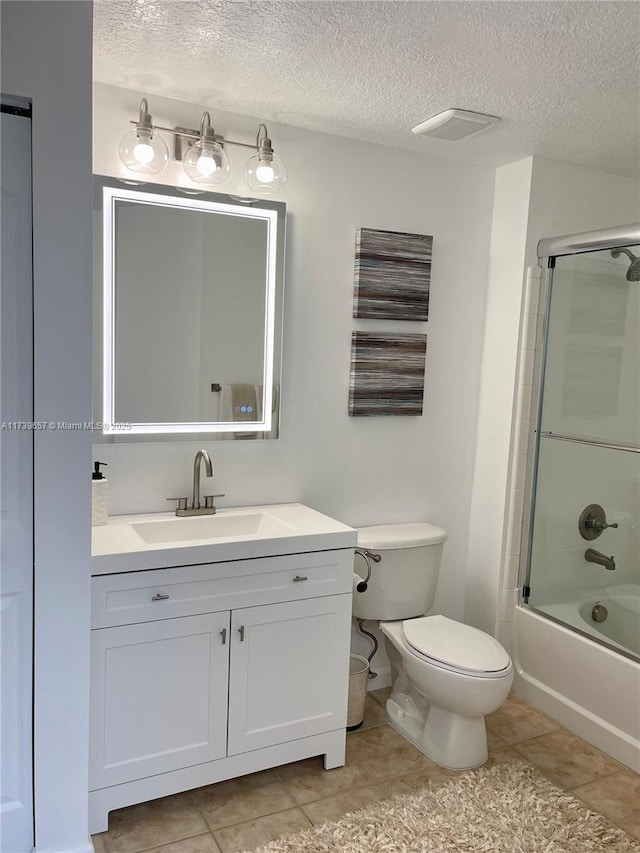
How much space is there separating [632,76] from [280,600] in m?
1.99

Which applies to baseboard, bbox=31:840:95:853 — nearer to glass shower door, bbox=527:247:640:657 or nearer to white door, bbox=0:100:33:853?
white door, bbox=0:100:33:853

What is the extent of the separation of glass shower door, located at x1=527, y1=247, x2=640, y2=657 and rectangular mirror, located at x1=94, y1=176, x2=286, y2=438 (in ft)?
4.16

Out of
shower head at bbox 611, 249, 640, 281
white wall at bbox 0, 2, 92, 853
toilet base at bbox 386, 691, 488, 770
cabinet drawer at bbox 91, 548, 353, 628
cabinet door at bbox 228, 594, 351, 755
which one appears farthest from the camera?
shower head at bbox 611, 249, 640, 281

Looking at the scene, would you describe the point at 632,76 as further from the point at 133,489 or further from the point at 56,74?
the point at 133,489

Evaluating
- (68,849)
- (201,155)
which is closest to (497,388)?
(201,155)

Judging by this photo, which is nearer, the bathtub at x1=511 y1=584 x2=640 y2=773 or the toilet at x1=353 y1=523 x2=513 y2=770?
the toilet at x1=353 y1=523 x2=513 y2=770

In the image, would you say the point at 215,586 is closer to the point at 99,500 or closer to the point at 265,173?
the point at 99,500

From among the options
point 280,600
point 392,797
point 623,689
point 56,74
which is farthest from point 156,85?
point 623,689

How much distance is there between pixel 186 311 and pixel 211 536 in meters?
0.84

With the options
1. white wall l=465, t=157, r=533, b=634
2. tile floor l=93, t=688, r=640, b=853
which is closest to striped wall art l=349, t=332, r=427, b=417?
white wall l=465, t=157, r=533, b=634

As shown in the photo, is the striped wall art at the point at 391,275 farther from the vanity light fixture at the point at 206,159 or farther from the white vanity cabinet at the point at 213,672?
the white vanity cabinet at the point at 213,672

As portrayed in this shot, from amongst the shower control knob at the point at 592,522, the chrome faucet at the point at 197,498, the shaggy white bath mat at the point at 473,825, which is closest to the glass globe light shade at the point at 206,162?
the chrome faucet at the point at 197,498

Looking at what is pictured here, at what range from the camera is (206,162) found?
2.41m

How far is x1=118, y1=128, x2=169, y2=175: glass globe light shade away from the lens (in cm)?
229
